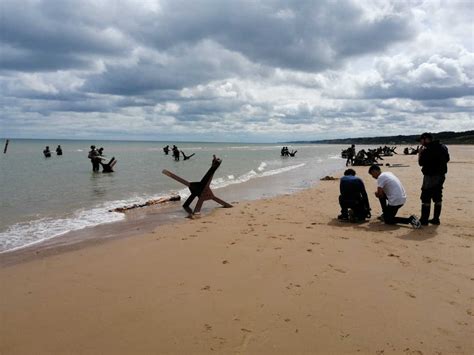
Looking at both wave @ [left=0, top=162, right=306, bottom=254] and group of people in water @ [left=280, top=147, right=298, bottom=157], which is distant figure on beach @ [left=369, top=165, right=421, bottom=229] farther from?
group of people in water @ [left=280, top=147, right=298, bottom=157]

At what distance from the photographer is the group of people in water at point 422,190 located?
800 cm

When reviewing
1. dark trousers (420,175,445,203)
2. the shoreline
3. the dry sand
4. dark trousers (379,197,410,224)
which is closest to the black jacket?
dark trousers (420,175,445,203)

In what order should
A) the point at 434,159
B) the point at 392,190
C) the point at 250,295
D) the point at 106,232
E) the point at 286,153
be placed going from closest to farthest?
1. the point at 250,295
2. the point at 434,159
3. the point at 392,190
4. the point at 106,232
5. the point at 286,153

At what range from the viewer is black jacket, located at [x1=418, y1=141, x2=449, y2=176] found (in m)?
7.97

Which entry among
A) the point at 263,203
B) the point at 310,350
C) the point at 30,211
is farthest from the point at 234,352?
the point at 30,211

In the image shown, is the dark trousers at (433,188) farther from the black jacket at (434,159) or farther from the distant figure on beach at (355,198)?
the distant figure on beach at (355,198)

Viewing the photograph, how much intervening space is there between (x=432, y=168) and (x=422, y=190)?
57cm

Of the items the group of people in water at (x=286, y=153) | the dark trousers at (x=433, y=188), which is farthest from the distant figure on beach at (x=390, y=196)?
the group of people in water at (x=286, y=153)

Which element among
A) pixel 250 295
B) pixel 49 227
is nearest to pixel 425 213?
pixel 250 295

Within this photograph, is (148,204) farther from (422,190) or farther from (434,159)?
(434,159)

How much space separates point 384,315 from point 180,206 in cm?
933

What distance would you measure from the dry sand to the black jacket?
4.44 feet

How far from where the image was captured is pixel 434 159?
8.01 metres

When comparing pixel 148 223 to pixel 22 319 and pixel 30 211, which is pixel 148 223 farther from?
pixel 22 319
